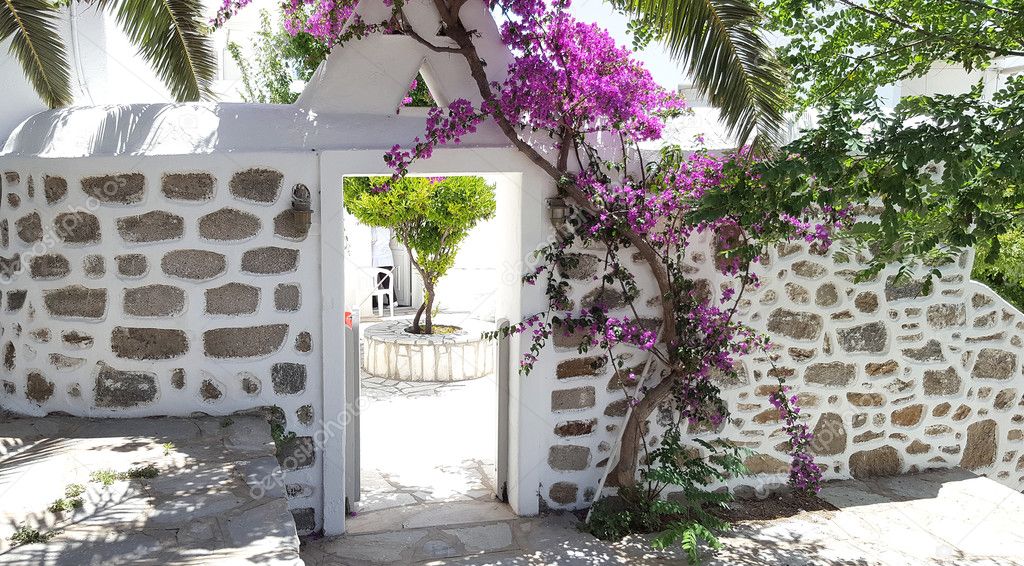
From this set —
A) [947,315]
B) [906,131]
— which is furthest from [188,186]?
[947,315]

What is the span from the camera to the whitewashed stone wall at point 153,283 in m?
4.66

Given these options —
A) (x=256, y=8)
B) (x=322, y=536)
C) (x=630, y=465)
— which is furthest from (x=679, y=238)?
(x=256, y=8)

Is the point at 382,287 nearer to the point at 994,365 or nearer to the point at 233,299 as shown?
the point at 233,299

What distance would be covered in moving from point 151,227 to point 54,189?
570mm

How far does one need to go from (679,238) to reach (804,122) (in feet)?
4.74

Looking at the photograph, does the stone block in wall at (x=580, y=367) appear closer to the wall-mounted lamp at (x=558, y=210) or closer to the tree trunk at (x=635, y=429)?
the tree trunk at (x=635, y=429)

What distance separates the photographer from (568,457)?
5383 millimetres

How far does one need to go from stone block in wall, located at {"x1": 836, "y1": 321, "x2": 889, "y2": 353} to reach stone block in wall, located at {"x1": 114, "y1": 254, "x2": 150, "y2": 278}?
4.43m

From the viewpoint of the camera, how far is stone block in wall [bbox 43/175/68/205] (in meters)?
4.64

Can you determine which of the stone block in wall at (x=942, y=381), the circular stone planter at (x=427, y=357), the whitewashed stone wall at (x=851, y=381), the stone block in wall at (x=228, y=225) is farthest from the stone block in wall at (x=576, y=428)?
the circular stone planter at (x=427, y=357)

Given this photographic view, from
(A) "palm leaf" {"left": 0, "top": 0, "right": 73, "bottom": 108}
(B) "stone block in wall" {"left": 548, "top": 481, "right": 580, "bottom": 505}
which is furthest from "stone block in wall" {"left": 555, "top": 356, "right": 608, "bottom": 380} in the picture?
(A) "palm leaf" {"left": 0, "top": 0, "right": 73, "bottom": 108}

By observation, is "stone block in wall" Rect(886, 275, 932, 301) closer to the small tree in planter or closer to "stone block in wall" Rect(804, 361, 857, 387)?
"stone block in wall" Rect(804, 361, 857, 387)

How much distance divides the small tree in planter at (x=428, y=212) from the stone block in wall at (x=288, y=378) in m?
4.50

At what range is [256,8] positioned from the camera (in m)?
10.4
